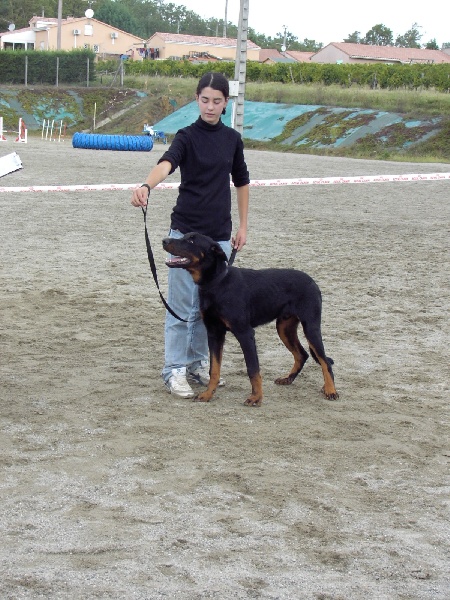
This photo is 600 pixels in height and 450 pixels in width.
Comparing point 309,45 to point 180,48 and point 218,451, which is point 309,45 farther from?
point 218,451

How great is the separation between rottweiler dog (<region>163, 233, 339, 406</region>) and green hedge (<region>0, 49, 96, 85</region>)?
5591 centimetres

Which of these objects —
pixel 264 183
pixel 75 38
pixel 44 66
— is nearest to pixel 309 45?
pixel 75 38

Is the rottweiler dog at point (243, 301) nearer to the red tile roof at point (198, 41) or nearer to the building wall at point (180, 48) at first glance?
the red tile roof at point (198, 41)

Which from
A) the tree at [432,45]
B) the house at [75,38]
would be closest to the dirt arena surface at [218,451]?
the house at [75,38]

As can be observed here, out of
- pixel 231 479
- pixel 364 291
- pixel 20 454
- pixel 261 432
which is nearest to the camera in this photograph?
pixel 231 479

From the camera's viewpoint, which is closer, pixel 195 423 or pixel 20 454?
pixel 20 454

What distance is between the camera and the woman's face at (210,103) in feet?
18.0

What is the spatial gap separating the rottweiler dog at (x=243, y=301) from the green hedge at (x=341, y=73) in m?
44.5

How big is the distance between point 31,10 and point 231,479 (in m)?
125

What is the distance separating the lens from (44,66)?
192 ft

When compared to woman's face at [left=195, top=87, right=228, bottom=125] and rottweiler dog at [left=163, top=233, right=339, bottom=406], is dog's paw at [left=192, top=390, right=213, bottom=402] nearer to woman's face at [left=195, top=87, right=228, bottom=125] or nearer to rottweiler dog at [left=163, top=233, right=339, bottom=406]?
rottweiler dog at [left=163, top=233, right=339, bottom=406]

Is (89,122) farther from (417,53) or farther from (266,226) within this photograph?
(417,53)

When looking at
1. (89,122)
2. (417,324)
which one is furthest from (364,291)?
(89,122)

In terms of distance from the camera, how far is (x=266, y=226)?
1350 centimetres
